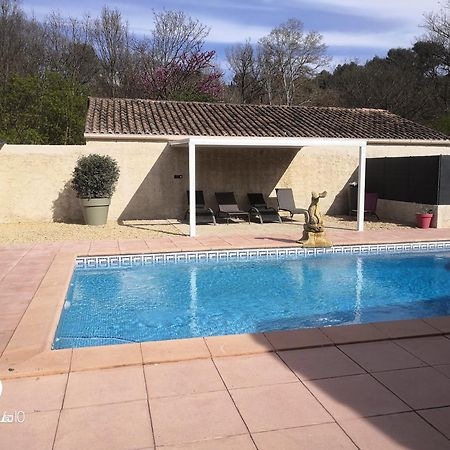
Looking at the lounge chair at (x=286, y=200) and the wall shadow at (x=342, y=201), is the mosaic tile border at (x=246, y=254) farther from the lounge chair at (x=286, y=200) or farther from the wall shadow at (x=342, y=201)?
the wall shadow at (x=342, y=201)

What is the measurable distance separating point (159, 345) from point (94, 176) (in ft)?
31.3

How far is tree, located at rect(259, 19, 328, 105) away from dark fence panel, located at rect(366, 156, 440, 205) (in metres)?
22.5

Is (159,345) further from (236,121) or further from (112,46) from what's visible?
(112,46)

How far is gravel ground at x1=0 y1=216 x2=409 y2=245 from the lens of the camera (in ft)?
39.2

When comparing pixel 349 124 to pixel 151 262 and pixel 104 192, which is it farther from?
pixel 151 262

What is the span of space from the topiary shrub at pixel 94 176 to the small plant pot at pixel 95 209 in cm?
13

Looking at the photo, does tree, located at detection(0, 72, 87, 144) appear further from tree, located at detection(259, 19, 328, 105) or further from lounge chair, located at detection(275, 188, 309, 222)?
tree, located at detection(259, 19, 328, 105)

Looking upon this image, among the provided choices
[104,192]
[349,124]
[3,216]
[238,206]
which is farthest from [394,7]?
[3,216]

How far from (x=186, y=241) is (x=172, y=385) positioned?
24.6ft

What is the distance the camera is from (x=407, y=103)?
35844 mm

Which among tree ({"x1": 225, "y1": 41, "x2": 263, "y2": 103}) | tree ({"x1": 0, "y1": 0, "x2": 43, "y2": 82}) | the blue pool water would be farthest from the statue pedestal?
tree ({"x1": 225, "y1": 41, "x2": 263, "y2": 103})

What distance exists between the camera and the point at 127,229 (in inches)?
525

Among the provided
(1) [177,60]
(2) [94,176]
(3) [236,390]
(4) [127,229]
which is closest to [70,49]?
(1) [177,60]

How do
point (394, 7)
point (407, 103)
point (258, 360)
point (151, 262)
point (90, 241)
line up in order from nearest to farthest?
point (258, 360) < point (151, 262) < point (90, 241) < point (394, 7) < point (407, 103)
